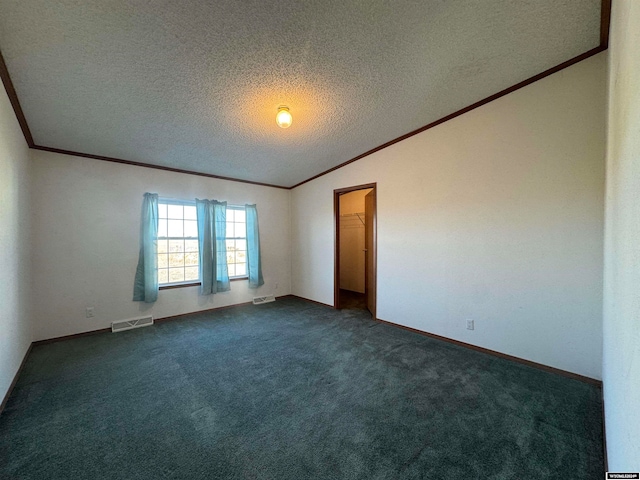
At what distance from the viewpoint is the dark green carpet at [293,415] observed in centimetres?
137

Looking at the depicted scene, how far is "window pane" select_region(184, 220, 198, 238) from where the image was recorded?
4.11 m

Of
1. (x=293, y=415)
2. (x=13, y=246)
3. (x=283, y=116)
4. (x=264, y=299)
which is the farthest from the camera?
(x=264, y=299)

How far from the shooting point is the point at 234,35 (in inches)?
67.8

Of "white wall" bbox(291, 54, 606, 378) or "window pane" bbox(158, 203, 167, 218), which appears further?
"window pane" bbox(158, 203, 167, 218)

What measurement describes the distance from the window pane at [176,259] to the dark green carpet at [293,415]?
1393 mm

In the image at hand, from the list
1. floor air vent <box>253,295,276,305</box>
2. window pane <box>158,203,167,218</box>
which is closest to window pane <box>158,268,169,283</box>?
window pane <box>158,203,167,218</box>

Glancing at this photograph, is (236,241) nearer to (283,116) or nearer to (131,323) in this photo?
(131,323)

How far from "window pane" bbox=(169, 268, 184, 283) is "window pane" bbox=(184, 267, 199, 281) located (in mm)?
59

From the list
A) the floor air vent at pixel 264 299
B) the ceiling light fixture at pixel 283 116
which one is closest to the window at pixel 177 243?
the floor air vent at pixel 264 299

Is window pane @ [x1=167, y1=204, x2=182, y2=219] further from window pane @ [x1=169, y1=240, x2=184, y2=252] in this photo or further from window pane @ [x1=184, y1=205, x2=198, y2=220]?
window pane @ [x1=169, y1=240, x2=184, y2=252]

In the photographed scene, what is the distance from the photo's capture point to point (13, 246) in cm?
216

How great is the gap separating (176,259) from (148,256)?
19.1 inches

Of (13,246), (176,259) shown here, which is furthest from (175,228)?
(13,246)

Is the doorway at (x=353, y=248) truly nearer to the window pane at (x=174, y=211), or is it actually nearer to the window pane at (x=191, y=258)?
the window pane at (x=191, y=258)
